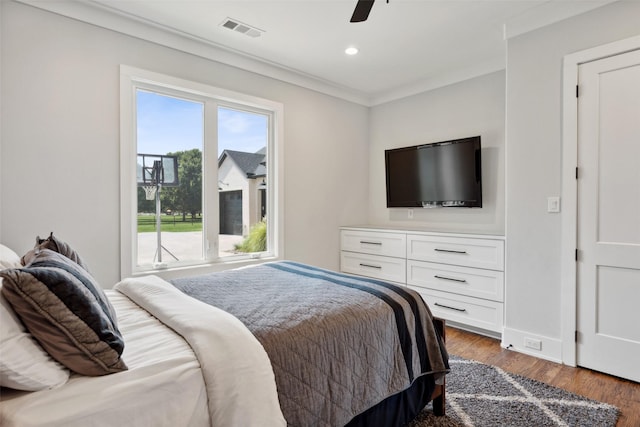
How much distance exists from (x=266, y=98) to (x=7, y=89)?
1.99 meters

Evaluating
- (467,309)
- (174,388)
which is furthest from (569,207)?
(174,388)

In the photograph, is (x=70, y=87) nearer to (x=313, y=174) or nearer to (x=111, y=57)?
(x=111, y=57)

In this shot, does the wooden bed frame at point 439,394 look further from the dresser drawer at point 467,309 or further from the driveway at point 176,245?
the driveway at point 176,245

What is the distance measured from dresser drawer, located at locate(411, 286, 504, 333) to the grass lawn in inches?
90.2

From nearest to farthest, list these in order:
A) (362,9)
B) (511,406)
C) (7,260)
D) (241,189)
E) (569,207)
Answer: (7,260) < (362,9) < (511,406) < (569,207) < (241,189)

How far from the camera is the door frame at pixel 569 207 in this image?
246 cm

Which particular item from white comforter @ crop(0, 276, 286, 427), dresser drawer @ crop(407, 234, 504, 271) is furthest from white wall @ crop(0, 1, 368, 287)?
dresser drawer @ crop(407, 234, 504, 271)

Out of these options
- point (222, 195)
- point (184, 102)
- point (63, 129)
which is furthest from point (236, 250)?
point (63, 129)

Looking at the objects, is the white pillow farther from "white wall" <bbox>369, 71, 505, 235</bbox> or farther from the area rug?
"white wall" <bbox>369, 71, 505, 235</bbox>

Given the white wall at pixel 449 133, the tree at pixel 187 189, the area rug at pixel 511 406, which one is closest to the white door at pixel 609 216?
the area rug at pixel 511 406

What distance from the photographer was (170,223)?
304cm

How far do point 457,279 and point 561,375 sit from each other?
3.50 ft

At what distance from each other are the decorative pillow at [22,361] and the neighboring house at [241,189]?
242 centimetres

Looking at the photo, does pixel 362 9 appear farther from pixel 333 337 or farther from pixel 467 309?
pixel 467 309
